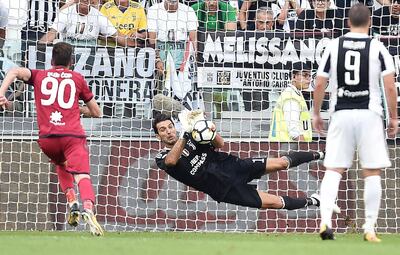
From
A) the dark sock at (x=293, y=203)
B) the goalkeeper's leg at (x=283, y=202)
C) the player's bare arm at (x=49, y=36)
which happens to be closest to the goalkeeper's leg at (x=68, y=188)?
the goalkeeper's leg at (x=283, y=202)

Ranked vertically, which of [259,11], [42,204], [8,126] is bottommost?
[42,204]

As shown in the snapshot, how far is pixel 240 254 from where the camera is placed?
7480mm

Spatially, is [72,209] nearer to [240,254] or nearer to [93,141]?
[93,141]

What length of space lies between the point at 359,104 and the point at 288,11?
238 inches

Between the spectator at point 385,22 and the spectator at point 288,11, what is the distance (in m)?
0.95

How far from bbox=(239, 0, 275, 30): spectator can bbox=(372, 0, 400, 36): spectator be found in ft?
4.93

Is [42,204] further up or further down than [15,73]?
further down

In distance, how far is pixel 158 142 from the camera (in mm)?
15023

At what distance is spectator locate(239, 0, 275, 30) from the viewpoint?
1543 centimetres

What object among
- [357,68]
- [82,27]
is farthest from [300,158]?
[82,27]

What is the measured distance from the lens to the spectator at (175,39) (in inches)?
592

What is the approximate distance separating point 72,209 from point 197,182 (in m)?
1.79

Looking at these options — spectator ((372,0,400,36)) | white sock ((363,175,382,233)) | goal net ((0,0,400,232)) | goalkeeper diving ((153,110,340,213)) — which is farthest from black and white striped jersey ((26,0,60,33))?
white sock ((363,175,382,233))

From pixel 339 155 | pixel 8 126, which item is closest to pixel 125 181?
pixel 8 126
